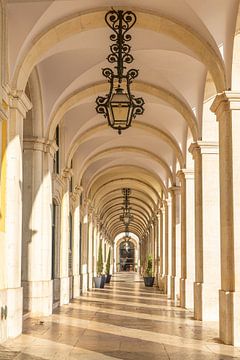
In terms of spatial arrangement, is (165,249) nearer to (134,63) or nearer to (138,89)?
(138,89)

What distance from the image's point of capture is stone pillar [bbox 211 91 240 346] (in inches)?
433

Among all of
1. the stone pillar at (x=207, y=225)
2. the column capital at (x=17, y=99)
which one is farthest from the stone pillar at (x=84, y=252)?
the column capital at (x=17, y=99)

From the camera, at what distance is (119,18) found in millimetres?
12195

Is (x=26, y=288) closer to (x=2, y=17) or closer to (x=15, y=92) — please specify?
(x=15, y=92)

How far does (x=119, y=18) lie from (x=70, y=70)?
3.82m

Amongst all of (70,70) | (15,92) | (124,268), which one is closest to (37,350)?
(15,92)

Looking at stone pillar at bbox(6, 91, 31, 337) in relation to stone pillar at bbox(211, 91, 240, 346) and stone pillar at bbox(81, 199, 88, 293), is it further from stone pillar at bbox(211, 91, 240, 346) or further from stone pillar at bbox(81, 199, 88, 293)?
stone pillar at bbox(81, 199, 88, 293)

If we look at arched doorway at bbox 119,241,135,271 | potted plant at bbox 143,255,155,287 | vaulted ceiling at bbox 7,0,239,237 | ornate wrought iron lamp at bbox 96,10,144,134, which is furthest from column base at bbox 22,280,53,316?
arched doorway at bbox 119,241,135,271

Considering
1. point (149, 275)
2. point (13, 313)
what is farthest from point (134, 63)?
point (149, 275)

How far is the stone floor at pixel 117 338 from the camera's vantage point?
965cm

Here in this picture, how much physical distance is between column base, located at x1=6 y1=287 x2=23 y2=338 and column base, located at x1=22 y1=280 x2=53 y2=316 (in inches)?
145

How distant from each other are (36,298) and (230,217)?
20.8 ft

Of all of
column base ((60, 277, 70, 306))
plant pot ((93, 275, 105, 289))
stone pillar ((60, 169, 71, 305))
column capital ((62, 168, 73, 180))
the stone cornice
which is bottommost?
plant pot ((93, 275, 105, 289))

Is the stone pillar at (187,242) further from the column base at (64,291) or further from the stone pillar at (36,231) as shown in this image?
the stone pillar at (36,231)
